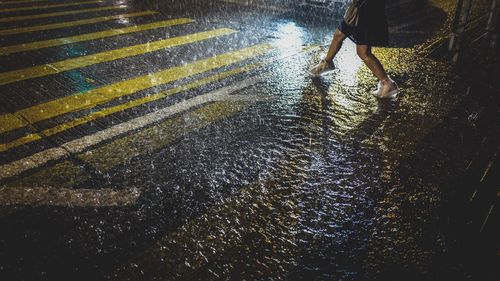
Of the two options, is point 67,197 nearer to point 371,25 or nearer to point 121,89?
point 121,89

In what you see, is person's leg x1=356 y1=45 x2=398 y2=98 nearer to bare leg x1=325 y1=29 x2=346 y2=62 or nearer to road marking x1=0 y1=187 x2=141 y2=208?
bare leg x1=325 y1=29 x2=346 y2=62

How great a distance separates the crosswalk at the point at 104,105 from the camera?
3.04 metres

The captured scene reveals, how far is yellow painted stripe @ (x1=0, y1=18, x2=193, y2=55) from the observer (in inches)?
225

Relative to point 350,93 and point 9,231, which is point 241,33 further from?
point 9,231

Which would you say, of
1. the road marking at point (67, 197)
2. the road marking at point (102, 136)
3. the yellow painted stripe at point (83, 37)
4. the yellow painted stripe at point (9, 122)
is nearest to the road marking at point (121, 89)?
the yellow painted stripe at point (9, 122)

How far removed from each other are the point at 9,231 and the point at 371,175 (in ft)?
9.24

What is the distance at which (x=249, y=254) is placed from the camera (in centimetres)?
222

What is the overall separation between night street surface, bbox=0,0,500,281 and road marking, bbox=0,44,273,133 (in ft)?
0.10

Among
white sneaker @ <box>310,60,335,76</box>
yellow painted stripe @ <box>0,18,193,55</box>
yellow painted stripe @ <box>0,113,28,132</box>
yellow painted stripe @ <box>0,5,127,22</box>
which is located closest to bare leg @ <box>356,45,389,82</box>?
white sneaker @ <box>310,60,335,76</box>

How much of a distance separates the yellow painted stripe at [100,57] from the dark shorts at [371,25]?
321cm

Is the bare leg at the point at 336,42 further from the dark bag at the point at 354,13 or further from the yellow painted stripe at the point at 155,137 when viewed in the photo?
the yellow painted stripe at the point at 155,137

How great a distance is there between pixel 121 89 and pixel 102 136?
4.05ft

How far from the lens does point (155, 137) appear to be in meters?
3.49

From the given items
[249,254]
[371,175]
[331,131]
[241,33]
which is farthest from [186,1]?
[249,254]
